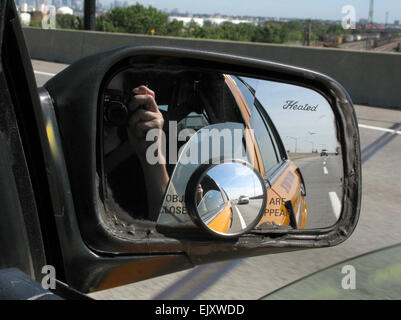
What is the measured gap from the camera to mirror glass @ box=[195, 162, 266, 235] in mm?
1690

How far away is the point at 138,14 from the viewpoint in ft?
396

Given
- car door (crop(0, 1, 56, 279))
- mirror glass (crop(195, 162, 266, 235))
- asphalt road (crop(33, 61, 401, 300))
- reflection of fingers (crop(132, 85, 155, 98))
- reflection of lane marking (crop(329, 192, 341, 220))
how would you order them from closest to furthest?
1. car door (crop(0, 1, 56, 279))
2. mirror glass (crop(195, 162, 266, 235))
3. reflection of fingers (crop(132, 85, 155, 98))
4. reflection of lane marking (crop(329, 192, 341, 220))
5. asphalt road (crop(33, 61, 401, 300))

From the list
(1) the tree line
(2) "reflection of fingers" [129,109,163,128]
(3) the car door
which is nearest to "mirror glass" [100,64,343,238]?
(2) "reflection of fingers" [129,109,163,128]

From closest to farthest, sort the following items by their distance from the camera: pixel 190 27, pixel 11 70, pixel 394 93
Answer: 1. pixel 11 70
2. pixel 394 93
3. pixel 190 27

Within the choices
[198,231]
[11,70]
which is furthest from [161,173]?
[11,70]

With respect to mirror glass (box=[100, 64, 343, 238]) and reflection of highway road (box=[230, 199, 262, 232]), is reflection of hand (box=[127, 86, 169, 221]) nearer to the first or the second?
mirror glass (box=[100, 64, 343, 238])

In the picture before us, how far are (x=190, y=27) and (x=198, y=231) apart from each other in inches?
5291

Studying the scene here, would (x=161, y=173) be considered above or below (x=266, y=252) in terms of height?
above

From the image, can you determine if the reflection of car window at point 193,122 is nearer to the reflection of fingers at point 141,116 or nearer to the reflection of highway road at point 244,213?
the reflection of fingers at point 141,116

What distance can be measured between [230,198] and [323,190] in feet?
1.54

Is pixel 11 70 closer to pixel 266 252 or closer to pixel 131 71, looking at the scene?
pixel 131 71

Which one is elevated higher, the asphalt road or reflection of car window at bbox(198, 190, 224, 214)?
reflection of car window at bbox(198, 190, 224, 214)

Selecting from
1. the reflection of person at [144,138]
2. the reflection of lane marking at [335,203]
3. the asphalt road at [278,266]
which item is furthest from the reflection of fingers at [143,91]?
the asphalt road at [278,266]

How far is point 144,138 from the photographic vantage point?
1.78 meters
